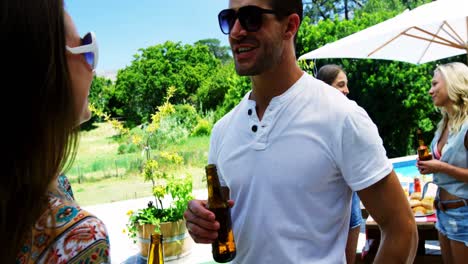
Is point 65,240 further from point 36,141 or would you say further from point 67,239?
point 36,141

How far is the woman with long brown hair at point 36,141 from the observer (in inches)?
28.4

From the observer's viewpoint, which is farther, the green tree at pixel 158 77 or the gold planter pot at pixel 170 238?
the green tree at pixel 158 77

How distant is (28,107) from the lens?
746mm

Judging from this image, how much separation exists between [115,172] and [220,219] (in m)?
14.8

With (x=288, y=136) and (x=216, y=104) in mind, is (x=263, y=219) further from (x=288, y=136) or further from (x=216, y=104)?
(x=216, y=104)

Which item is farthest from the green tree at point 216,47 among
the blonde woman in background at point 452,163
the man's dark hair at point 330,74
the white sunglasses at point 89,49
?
the white sunglasses at point 89,49

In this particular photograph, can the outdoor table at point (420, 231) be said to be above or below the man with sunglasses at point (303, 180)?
below

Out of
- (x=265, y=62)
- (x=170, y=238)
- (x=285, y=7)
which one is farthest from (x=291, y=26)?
(x=170, y=238)

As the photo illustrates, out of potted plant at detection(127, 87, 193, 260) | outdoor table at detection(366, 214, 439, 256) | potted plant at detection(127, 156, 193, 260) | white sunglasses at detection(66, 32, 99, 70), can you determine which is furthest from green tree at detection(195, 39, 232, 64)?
white sunglasses at detection(66, 32, 99, 70)

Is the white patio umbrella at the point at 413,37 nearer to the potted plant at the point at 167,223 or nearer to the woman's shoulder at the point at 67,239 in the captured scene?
the potted plant at the point at 167,223

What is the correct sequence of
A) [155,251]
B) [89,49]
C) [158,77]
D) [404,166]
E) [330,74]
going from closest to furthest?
[89,49]
[155,251]
[330,74]
[404,166]
[158,77]

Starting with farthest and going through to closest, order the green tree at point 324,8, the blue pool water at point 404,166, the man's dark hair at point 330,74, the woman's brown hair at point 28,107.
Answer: the green tree at point 324,8 < the blue pool water at point 404,166 < the man's dark hair at point 330,74 < the woman's brown hair at point 28,107

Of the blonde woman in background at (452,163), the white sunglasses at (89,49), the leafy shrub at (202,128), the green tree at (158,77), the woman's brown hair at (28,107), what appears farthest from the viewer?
the green tree at (158,77)

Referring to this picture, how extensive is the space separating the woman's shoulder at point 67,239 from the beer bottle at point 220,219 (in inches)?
28.5
